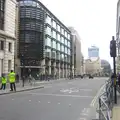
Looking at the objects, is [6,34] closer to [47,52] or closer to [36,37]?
[36,37]

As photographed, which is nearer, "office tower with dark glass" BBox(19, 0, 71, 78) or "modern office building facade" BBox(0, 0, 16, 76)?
"modern office building facade" BBox(0, 0, 16, 76)

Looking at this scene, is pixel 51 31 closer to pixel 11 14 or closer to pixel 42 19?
pixel 42 19

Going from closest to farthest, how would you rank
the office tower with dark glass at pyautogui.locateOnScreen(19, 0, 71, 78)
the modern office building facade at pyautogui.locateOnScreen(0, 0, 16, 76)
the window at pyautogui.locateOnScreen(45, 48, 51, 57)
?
1. the modern office building facade at pyautogui.locateOnScreen(0, 0, 16, 76)
2. the office tower with dark glass at pyautogui.locateOnScreen(19, 0, 71, 78)
3. the window at pyautogui.locateOnScreen(45, 48, 51, 57)

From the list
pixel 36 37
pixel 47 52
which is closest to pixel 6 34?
pixel 36 37

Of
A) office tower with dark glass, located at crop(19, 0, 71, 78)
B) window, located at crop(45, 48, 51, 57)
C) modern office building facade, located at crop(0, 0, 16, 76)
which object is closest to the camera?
modern office building facade, located at crop(0, 0, 16, 76)

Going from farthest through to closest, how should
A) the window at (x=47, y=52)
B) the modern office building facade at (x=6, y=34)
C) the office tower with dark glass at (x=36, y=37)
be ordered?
the window at (x=47, y=52), the office tower with dark glass at (x=36, y=37), the modern office building facade at (x=6, y=34)

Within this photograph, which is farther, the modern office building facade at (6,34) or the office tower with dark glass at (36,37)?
the office tower with dark glass at (36,37)

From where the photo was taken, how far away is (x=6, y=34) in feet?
164

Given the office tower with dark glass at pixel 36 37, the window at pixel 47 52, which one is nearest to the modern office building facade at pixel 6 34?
the office tower with dark glass at pixel 36 37

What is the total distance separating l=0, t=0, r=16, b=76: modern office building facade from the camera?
49.3 meters

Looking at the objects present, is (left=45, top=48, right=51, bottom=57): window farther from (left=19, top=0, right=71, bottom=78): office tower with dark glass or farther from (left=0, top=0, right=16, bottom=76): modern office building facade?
(left=0, top=0, right=16, bottom=76): modern office building facade

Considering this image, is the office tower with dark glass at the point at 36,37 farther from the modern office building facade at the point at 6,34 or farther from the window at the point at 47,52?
the modern office building facade at the point at 6,34

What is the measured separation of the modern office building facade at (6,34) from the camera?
4928 centimetres

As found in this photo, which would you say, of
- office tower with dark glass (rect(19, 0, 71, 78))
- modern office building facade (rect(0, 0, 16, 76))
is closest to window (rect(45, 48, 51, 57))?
office tower with dark glass (rect(19, 0, 71, 78))
